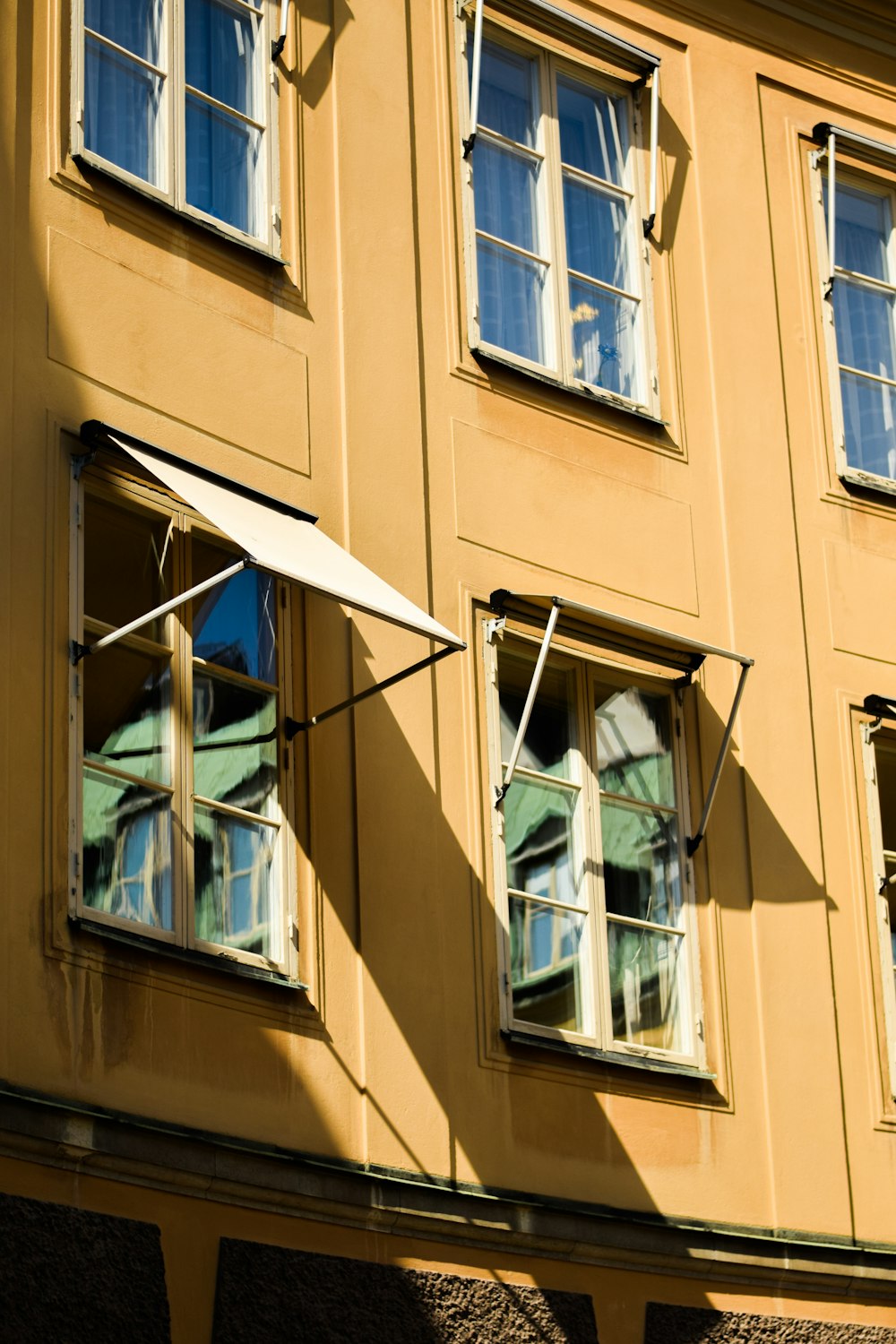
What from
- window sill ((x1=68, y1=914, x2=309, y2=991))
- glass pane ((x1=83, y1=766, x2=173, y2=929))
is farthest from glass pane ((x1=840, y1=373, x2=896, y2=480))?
glass pane ((x1=83, y1=766, x2=173, y2=929))

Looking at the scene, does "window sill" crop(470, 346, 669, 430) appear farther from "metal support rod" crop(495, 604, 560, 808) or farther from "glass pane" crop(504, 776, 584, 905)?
"glass pane" crop(504, 776, 584, 905)

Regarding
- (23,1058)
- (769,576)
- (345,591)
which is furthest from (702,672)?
(23,1058)

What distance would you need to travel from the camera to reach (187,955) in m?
9.32

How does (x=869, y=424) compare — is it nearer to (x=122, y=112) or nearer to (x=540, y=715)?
(x=540, y=715)

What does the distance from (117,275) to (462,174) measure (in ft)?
7.95

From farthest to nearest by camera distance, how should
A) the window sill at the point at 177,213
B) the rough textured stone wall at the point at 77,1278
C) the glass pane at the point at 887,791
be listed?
the glass pane at the point at 887,791
the window sill at the point at 177,213
the rough textured stone wall at the point at 77,1278

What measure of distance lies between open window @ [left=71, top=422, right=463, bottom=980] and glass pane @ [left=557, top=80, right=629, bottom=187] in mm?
3383

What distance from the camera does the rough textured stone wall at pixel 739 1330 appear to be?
10555mm

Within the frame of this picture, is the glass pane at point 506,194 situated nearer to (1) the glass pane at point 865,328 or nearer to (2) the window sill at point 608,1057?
(1) the glass pane at point 865,328

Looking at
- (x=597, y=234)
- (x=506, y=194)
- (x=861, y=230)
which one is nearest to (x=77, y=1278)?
(x=506, y=194)

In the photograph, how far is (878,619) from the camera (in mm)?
12719

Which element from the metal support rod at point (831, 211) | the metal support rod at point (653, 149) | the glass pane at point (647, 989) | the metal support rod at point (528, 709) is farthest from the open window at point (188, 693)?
the metal support rod at point (831, 211)

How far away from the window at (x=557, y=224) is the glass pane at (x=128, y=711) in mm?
2866

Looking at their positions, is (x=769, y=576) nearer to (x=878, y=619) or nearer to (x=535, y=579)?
(x=878, y=619)
